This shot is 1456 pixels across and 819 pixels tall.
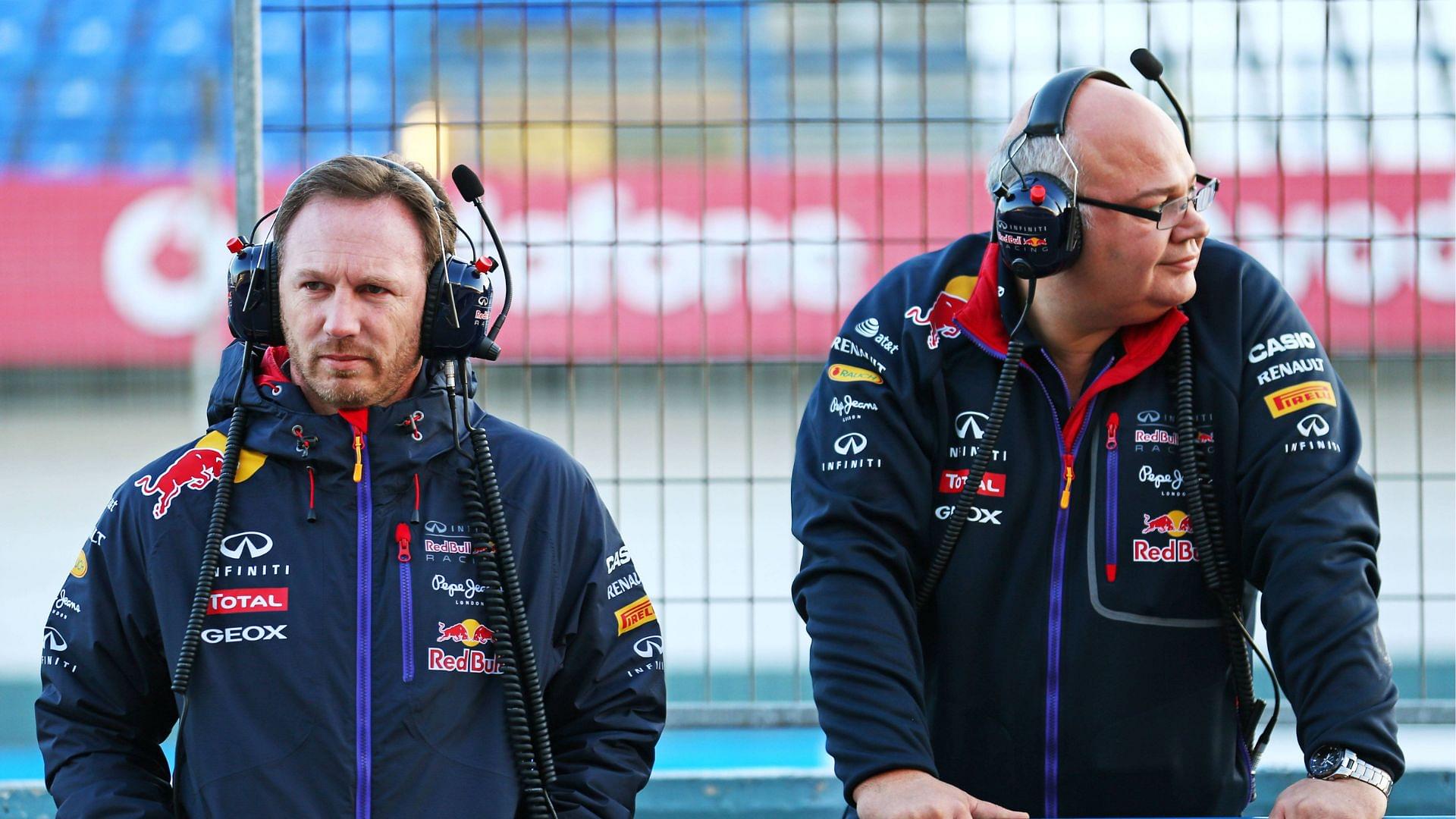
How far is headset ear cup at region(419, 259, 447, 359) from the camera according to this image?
202cm

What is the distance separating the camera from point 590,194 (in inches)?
155

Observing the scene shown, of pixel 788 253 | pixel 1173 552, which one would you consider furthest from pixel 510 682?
pixel 788 253

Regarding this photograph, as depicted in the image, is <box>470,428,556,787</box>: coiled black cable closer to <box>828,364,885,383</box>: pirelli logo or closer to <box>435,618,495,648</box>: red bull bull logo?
<box>435,618,495,648</box>: red bull bull logo

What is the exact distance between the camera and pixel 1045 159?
84.4 inches

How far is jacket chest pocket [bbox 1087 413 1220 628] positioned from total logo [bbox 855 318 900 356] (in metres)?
0.34

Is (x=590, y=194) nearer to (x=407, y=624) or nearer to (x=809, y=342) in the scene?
(x=809, y=342)

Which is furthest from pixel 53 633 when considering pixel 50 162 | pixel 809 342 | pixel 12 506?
pixel 12 506

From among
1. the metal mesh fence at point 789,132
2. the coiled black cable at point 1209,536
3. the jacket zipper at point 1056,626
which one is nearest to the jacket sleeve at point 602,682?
the jacket zipper at point 1056,626

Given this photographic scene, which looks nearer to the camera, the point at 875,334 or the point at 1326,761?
the point at 1326,761

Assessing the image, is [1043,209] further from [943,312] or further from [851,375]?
[851,375]

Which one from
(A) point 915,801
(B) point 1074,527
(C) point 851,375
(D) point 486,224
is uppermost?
(D) point 486,224

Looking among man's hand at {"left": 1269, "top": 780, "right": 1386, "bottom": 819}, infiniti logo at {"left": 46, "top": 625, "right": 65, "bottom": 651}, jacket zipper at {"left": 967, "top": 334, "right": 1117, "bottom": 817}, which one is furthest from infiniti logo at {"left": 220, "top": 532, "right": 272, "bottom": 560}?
man's hand at {"left": 1269, "top": 780, "right": 1386, "bottom": 819}

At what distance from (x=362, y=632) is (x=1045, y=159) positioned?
1194mm

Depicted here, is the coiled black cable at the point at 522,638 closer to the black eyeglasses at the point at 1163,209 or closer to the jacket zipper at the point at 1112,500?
the jacket zipper at the point at 1112,500
